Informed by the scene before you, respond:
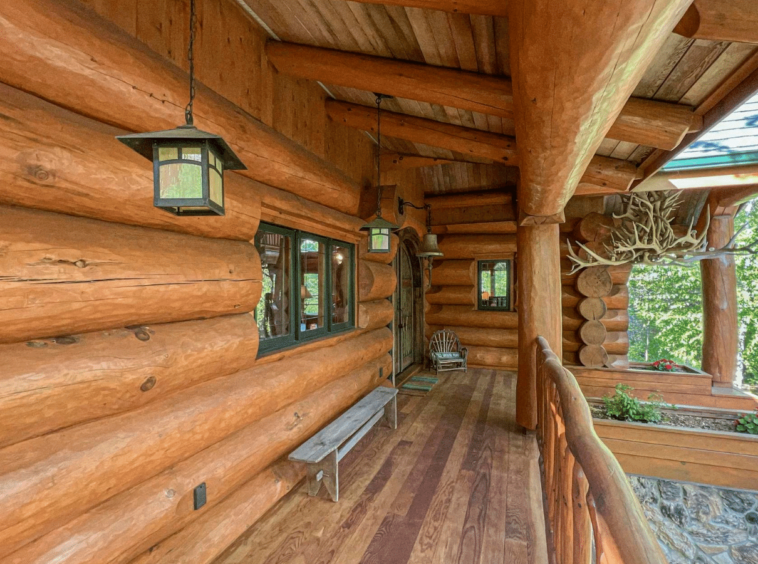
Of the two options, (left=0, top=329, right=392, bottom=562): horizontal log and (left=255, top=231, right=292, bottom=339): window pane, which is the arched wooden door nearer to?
(left=255, top=231, right=292, bottom=339): window pane

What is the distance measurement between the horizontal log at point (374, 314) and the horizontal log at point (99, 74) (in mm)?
2552

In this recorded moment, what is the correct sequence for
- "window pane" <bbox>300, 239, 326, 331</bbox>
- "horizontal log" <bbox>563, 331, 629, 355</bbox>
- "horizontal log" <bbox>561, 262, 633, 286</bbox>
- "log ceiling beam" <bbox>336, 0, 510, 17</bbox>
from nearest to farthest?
"log ceiling beam" <bbox>336, 0, 510, 17</bbox>, "window pane" <bbox>300, 239, 326, 331</bbox>, "horizontal log" <bbox>561, 262, 633, 286</bbox>, "horizontal log" <bbox>563, 331, 629, 355</bbox>

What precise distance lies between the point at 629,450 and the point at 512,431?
1930 mm

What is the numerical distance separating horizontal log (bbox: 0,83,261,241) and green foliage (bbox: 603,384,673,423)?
5932mm

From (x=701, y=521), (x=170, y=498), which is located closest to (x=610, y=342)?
(x=701, y=521)

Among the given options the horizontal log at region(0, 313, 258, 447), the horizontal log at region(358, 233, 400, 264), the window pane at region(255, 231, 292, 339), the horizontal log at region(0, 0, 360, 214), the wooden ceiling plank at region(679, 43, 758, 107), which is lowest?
the horizontal log at region(0, 313, 258, 447)

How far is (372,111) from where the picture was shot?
4.07 meters

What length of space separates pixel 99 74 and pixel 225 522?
2.71 metres

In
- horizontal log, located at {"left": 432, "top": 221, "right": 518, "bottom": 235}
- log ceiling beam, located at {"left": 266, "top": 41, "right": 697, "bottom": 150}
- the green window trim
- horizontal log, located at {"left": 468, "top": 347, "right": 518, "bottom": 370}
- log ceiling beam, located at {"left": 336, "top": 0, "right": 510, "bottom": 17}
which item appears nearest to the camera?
log ceiling beam, located at {"left": 336, "top": 0, "right": 510, "bottom": 17}

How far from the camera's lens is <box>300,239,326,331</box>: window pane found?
3777 millimetres

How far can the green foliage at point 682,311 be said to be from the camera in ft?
36.8

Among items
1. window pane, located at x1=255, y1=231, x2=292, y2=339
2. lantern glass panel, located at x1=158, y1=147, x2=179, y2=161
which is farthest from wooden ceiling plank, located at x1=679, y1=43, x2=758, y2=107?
window pane, located at x1=255, y1=231, x2=292, y2=339

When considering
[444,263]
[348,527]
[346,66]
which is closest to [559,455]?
[348,527]

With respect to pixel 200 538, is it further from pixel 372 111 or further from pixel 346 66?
pixel 372 111
